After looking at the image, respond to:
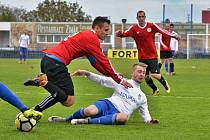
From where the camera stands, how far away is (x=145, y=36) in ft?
52.6

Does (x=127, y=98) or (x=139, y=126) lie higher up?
(x=127, y=98)

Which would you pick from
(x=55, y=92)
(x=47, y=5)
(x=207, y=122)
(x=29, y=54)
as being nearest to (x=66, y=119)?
(x=55, y=92)

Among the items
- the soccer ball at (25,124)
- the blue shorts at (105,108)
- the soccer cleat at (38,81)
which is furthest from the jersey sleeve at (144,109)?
the soccer ball at (25,124)

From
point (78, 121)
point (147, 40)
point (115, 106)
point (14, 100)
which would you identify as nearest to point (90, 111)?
point (78, 121)

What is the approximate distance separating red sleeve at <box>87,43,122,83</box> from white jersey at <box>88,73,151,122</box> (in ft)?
1.31

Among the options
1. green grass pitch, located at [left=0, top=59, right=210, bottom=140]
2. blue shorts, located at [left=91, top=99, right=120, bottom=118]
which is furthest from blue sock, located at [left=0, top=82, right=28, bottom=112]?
blue shorts, located at [left=91, top=99, right=120, bottom=118]

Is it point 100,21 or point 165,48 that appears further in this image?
point 165,48

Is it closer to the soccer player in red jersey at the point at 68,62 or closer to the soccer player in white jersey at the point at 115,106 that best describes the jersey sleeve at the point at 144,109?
the soccer player in white jersey at the point at 115,106

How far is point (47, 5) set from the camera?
110500 millimetres

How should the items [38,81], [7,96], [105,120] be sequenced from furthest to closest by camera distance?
[105,120] → [38,81] → [7,96]

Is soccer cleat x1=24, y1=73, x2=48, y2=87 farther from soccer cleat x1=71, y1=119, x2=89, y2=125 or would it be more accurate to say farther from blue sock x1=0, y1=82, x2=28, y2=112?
soccer cleat x1=71, y1=119, x2=89, y2=125

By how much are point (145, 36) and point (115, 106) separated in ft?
22.5

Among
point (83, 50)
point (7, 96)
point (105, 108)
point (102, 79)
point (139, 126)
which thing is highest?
point (83, 50)

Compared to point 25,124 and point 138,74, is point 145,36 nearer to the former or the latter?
point 138,74
